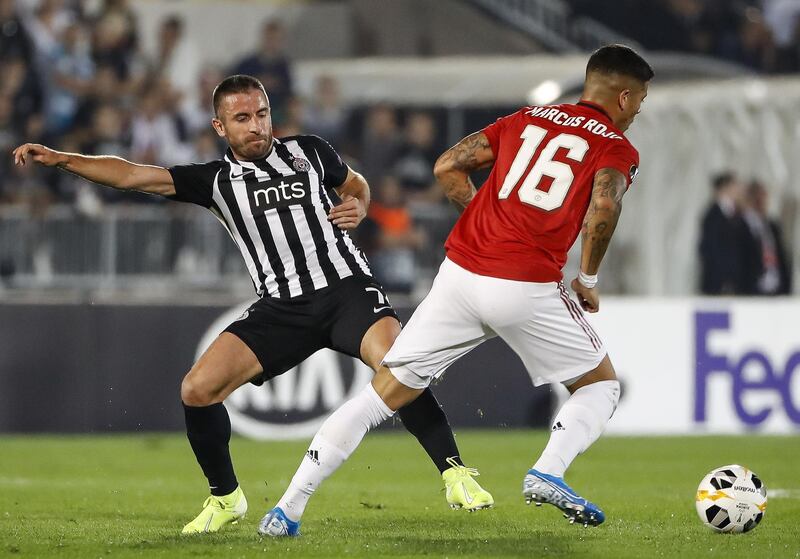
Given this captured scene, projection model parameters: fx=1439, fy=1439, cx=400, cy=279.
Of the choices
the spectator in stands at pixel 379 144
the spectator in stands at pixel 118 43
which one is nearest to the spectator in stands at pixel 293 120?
the spectator in stands at pixel 379 144

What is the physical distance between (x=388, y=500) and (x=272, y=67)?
9.45 metres

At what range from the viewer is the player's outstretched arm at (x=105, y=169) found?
22.6 ft

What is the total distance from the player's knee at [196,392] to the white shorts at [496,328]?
0.99m

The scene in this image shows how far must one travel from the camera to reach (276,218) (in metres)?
7.32

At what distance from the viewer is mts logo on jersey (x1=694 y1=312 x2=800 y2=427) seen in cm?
1351

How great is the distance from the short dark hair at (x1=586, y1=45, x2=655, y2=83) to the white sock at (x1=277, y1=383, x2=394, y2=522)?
5.88 ft

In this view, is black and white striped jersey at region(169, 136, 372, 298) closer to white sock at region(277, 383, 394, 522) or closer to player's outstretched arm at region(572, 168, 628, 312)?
white sock at region(277, 383, 394, 522)

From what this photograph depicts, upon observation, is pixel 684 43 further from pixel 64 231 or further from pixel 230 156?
pixel 230 156

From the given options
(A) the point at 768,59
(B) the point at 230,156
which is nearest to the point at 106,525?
(B) the point at 230,156

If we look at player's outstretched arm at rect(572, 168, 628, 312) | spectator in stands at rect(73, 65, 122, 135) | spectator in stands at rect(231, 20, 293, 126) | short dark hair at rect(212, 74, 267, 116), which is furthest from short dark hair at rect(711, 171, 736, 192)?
player's outstretched arm at rect(572, 168, 628, 312)

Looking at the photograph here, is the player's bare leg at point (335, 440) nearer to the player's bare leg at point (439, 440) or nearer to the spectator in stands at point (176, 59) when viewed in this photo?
the player's bare leg at point (439, 440)

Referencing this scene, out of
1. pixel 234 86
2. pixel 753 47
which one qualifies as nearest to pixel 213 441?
pixel 234 86

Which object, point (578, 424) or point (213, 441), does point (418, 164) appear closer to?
point (213, 441)

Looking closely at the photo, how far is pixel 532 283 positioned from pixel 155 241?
348 inches
